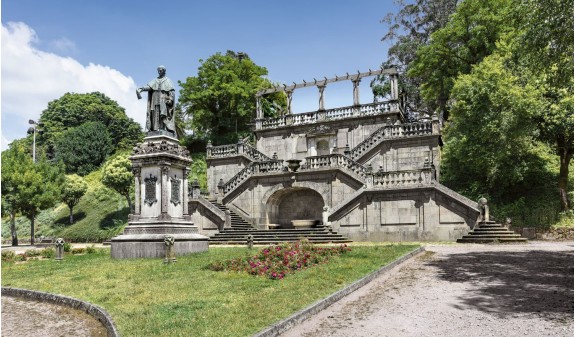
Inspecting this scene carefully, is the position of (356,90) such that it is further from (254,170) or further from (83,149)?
(83,149)

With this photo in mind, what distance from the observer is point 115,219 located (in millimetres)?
41250

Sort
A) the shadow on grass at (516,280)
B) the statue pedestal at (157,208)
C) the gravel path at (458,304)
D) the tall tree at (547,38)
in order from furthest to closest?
the statue pedestal at (157,208) → the tall tree at (547,38) → the shadow on grass at (516,280) → the gravel path at (458,304)

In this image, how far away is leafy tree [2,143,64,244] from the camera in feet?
111

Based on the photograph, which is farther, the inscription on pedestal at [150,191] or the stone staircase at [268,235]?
the stone staircase at [268,235]

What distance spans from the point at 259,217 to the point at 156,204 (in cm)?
1267

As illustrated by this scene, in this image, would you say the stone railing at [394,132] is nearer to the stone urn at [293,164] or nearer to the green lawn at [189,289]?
the stone urn at [293,164]

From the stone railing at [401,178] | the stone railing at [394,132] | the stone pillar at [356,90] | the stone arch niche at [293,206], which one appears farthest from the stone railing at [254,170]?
the stone pillar at [356,90]

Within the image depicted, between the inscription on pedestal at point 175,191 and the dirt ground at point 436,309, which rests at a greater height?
the inscription on pedestal at point 175,191

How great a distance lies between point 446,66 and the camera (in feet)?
131

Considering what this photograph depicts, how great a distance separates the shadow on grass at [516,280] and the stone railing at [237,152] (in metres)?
20.8

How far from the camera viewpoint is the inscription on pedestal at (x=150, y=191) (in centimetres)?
1748

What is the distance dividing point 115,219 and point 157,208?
26293 mm

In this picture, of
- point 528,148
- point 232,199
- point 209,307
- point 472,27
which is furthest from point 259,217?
point 472,27

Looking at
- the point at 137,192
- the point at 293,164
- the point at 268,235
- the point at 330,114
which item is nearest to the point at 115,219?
the point at 293,164
